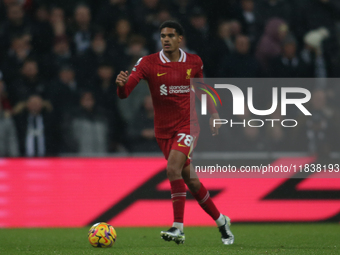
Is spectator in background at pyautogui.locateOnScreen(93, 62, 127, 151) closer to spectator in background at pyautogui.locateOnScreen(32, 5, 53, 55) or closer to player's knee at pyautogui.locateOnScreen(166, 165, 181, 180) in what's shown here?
spectator in background at pyautogui.locateOnScreen(32, 5, 53, 55)

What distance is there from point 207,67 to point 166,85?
164 inches

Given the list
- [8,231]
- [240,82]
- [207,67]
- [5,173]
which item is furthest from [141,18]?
[8,231]

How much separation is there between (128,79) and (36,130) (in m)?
3.68

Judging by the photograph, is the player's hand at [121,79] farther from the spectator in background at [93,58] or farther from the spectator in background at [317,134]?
the spectator in background at [93,58]

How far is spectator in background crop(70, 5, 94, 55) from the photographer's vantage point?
10.4 meters

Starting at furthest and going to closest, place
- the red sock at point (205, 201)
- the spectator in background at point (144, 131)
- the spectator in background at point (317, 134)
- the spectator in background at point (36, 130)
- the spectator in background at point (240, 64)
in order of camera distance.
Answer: the spectator in background at point (240, 64)
the spectator in background at point (144, 131)
the spectator in background at point (36, 130)
the spectator in background at point (317, 134)
the red sock at point (205, 201)

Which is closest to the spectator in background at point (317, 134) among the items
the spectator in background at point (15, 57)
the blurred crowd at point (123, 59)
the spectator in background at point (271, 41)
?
the blurred crowd at point (123, 59)

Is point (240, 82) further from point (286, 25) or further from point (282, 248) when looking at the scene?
point (282, 248)

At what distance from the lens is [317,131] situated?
357 inches

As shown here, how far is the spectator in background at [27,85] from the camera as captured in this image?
9.72 m

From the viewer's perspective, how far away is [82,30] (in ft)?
34.4

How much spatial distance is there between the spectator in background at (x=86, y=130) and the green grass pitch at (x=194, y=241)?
4.50 ft

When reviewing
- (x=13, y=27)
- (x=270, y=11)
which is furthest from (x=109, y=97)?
(x=270, y=11)

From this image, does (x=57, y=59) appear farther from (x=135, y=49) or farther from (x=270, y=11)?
(x=270, y=11)
